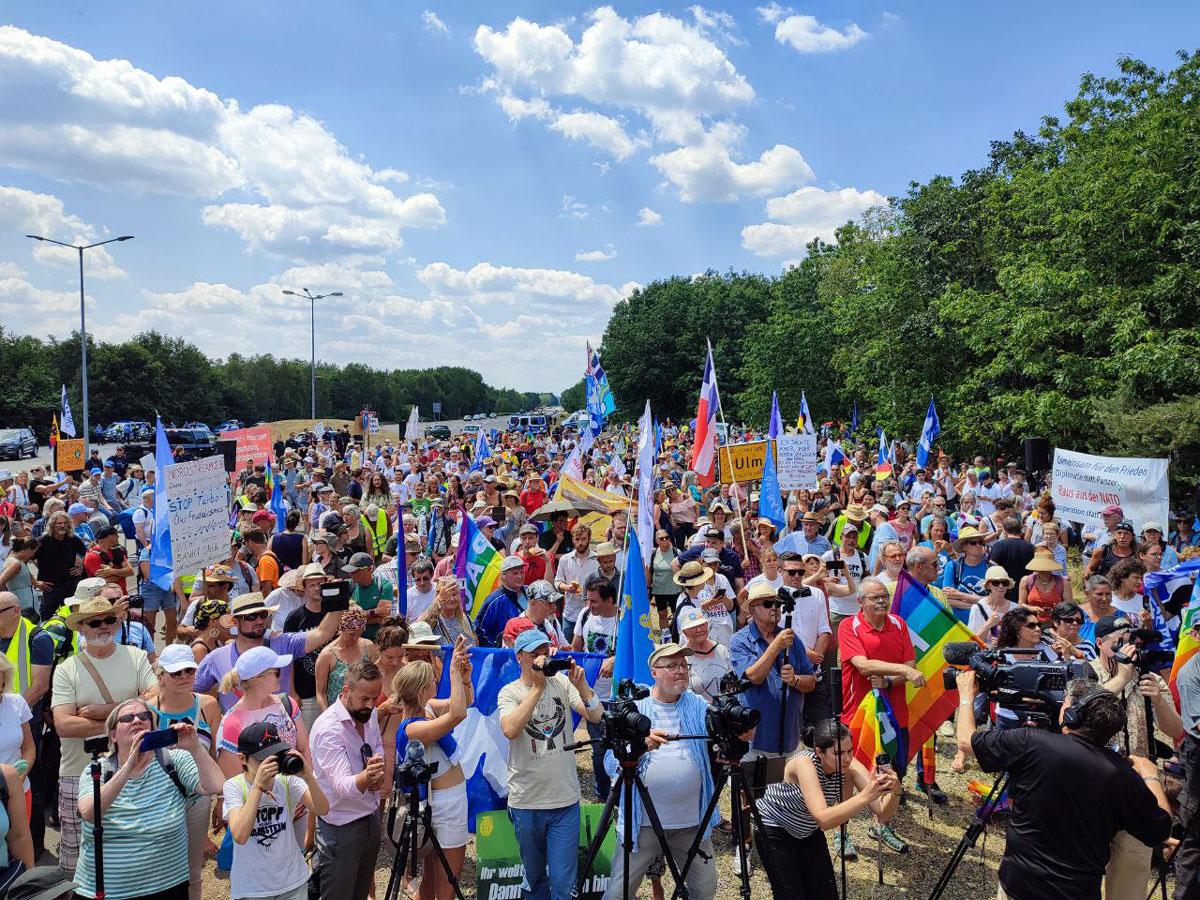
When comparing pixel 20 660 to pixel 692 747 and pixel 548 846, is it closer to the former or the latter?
pixel 548 846

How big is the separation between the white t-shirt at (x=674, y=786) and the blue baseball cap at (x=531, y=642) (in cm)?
84

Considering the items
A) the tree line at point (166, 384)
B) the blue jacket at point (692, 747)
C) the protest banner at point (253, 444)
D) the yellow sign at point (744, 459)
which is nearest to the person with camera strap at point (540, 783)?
the blue jacket at point (692, 747)

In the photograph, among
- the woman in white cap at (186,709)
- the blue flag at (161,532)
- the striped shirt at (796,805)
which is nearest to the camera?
the striped shirt at (796,805)

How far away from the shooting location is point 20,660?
16.9ft

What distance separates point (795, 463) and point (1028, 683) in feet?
31.4

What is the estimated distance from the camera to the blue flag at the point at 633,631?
18.9ft

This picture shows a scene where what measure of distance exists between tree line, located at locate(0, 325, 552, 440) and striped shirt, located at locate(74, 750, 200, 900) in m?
58.6

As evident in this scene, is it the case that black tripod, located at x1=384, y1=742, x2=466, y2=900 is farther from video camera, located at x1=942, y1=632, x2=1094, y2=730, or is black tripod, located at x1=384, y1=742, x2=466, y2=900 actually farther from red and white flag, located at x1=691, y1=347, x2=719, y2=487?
red and white flag, located at x1=691, y1=347, x2=719, y2=487

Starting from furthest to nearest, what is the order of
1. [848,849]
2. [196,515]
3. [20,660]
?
[196,515] → [848,849] → [20,660]

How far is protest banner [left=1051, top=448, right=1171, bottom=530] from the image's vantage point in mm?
10039

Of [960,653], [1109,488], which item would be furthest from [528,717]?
[1109,488]

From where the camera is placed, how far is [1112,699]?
3391 mm

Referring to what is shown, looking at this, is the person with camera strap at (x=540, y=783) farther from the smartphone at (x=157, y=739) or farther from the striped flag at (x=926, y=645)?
the striped flag at (x=926, y=645)

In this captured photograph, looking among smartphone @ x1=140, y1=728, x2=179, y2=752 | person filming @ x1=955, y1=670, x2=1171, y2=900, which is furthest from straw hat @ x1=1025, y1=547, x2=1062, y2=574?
smartphone @ x1=140, y1=728, x2=179, y2=752
